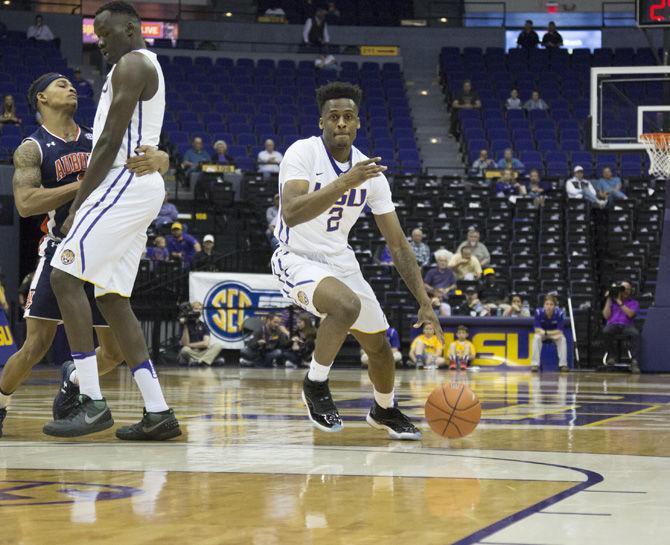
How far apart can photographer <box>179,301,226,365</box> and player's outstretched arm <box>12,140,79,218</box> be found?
41.7ft

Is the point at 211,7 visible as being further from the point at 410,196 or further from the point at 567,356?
the point at 567,356

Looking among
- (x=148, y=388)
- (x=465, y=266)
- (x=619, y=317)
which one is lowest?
(x=619, y=317)

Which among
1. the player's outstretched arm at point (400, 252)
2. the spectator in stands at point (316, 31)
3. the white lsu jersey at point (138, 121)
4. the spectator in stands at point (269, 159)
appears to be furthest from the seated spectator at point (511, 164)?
the white lsu jersey at point (138, 121)

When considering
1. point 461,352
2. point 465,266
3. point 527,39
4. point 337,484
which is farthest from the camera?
point 527,39

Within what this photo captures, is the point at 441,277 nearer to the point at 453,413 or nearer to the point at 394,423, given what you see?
the point at 394,423

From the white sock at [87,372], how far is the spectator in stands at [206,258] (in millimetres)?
14070

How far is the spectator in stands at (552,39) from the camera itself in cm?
3244

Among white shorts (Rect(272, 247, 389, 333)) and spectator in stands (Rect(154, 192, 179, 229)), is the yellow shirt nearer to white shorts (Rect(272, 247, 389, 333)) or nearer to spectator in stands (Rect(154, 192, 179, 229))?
spectator in stands (Rect(154, 192, 179, 229))

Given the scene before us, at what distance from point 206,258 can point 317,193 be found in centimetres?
1433

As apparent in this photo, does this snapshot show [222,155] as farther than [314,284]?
Yes

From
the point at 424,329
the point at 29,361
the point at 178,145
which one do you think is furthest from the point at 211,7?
the point at 29,361

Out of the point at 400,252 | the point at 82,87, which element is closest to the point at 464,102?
the point at 82,87

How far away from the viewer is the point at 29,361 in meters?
6.23

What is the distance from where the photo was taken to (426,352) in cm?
1870
